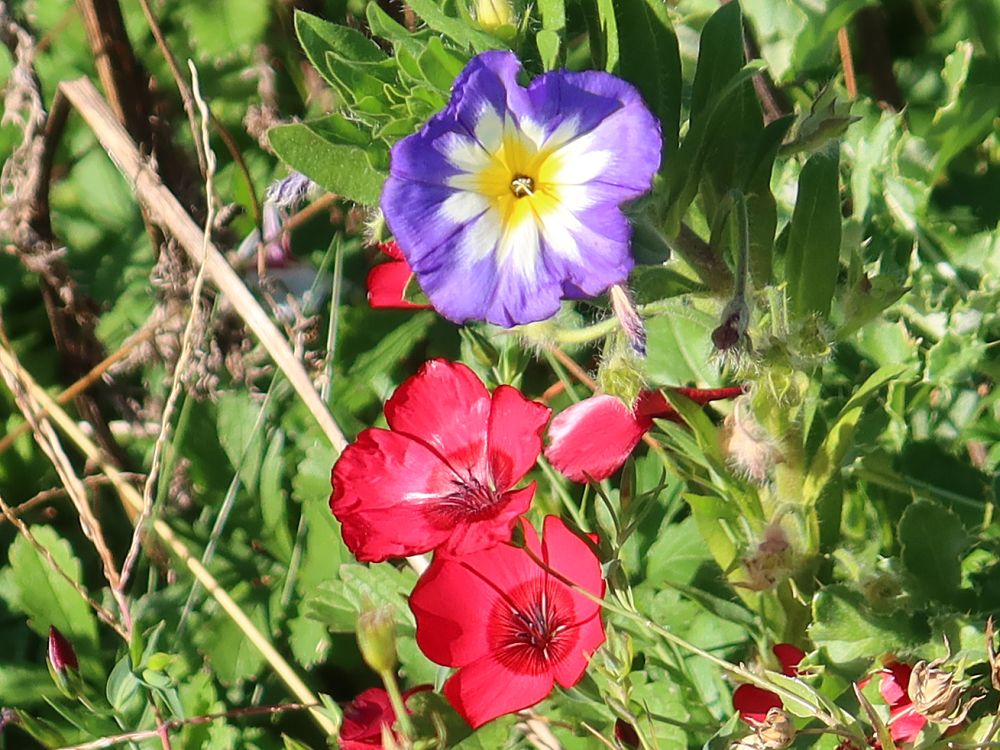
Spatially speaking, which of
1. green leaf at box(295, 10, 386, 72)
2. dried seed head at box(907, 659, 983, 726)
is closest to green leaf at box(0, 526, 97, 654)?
green leaf at box(295, 10, 386, 72)

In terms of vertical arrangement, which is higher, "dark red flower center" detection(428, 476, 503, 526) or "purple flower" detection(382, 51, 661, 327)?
"purple flower" detection(382, 51, 661, 327)

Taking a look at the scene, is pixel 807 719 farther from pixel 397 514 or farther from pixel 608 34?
pixel 608 34

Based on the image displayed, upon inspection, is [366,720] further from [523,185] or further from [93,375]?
[93,375]

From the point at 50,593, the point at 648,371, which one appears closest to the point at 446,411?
the point at 648,371

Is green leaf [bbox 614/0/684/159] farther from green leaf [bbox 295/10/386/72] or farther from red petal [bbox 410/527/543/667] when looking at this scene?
red petal [bbox 410/527/543/667]

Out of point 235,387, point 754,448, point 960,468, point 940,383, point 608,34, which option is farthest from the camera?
point 235,387

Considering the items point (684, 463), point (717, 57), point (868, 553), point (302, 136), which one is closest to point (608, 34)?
point (717, 57)
